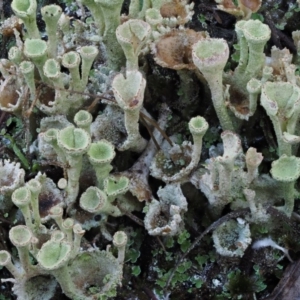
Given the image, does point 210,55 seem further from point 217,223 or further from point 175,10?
point 217,223

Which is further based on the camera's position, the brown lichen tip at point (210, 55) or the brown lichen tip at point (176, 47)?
the brown lichen tip at point (176, 47)

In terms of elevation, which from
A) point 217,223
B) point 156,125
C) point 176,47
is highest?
point 176,47

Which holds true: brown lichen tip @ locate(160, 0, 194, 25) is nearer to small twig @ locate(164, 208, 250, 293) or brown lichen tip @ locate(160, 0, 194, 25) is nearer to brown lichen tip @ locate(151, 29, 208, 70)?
brown lichen tip @ locate(151, 29, 208, 70)

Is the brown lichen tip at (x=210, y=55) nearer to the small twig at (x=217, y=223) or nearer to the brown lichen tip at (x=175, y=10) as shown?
the brown lichen tip at (x=175, y=10)

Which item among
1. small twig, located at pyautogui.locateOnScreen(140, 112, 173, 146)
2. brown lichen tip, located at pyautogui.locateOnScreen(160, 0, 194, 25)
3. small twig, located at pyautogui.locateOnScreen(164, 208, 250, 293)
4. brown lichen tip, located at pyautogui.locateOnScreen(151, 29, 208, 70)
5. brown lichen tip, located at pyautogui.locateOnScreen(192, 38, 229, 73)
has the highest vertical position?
brown lichen tip, located at pyautogui.locateOnScreen(192, 38, 229, 73)

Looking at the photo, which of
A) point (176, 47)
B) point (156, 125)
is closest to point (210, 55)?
point (176, 47)

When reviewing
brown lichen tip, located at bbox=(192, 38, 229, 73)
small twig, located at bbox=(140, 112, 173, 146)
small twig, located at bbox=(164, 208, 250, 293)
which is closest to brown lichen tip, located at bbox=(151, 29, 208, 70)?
brown lichen tip, located at bbox=(192, 38, 229, 73)

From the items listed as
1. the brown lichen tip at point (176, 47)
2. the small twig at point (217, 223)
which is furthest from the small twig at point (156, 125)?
the small twig at point (217, 223)

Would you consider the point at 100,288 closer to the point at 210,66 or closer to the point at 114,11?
the point at 210,66
